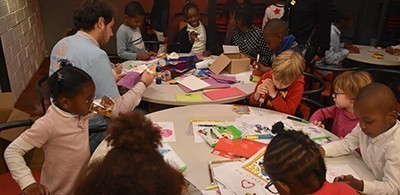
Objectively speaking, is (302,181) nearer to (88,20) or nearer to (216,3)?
(88,20)

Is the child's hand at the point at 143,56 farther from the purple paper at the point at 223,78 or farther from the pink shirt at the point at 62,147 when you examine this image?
the pink shirt at the point at 62,147

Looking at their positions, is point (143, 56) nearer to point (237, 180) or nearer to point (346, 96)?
point (346, 96)

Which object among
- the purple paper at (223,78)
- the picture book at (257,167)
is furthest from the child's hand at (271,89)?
the picture book at (257,167)

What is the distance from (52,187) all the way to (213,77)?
153 centimetres

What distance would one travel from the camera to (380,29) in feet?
16.7

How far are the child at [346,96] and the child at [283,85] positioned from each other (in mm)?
212

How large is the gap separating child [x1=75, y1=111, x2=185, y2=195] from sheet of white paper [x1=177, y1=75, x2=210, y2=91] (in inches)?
61.5

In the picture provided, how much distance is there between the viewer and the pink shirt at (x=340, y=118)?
2027 millimetres

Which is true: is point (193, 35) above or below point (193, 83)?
above

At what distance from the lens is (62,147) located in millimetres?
1642

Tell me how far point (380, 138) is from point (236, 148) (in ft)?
2.15

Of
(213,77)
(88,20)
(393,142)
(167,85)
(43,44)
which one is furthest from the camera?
(43,44)

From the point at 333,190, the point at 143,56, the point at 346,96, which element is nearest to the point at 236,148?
the point at 333,190

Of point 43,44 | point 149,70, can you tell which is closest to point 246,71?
point 149,70
